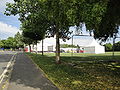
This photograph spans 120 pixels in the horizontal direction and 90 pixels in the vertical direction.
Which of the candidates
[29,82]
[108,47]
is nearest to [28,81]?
[29,82]

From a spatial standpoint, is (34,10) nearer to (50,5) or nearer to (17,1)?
(17,1)

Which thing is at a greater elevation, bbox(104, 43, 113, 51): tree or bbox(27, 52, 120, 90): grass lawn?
bbox(104, 43, 113, 51): tree

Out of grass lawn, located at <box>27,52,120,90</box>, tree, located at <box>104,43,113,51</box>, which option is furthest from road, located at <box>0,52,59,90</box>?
tree, located at <box>104,43,113,51</box>

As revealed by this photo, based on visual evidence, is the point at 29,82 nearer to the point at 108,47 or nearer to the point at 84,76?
the point at 84,76

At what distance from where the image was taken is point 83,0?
29.9 ft

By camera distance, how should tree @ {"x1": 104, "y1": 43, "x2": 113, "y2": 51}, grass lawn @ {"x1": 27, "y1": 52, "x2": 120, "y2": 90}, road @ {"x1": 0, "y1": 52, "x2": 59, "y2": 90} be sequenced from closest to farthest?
road @ {"x1": 0, "y1": 52, "x2": 59, "y2": 90}
grass lawn @ {"x1": 27, "y1": 52, "x2": 120, "y2": 90}
tree @ {"x1": 104, "y1": 43, "x2": 113, "y2": 51}

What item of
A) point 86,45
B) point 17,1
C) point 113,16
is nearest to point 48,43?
point 86,45

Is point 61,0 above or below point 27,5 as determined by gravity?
below

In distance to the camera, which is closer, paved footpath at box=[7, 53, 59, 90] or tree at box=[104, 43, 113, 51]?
paved footpath at box=[7, 53, 59, 90]

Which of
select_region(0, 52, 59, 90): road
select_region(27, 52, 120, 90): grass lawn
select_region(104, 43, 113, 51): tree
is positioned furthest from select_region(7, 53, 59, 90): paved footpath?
select_region(104, 43, 113, 51): tree

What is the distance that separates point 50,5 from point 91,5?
92.1 inches

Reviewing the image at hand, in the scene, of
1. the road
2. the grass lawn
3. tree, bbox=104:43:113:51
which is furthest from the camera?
tree, bbox=104:43:113:51

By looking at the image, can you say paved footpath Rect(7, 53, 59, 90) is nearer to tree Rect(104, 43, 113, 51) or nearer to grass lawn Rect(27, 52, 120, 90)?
grass lawn Rect(27, 52, 120, 90)

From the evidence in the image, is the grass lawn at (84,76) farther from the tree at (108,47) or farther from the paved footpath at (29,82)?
the tree at (108,47)
